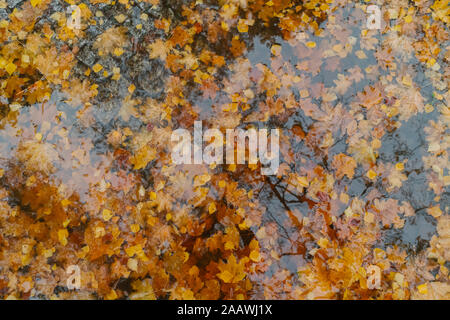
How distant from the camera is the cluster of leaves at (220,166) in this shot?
226 centimetres

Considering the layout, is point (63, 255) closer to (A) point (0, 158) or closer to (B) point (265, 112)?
(A) point (0, 158)

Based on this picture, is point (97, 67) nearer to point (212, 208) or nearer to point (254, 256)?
point (212, 208)

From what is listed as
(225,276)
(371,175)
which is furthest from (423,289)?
(225,276)

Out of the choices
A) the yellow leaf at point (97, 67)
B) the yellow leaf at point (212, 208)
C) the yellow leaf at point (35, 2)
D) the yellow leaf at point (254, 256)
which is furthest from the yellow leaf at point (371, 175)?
the yellow leaf at point (35, 2)

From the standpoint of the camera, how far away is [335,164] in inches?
95.2

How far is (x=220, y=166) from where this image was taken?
245cm

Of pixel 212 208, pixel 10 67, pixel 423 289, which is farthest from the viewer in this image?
pixel 10 67

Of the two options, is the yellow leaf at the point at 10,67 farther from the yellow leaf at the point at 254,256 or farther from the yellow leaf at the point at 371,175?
the yellow leaf at the point at 371,175

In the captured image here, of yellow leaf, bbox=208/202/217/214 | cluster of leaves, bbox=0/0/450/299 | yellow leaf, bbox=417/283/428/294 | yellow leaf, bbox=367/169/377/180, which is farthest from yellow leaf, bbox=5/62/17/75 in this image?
yellow leaf, bbox=417/283/428/294

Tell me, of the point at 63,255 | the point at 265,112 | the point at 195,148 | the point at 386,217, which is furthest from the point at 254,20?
the point at 63,255

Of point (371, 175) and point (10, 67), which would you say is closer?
point (371, 175)

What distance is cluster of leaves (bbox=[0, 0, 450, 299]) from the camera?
2.26 metres

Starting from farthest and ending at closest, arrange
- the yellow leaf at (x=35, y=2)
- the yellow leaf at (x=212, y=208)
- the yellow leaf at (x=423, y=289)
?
the yellow leaf at (x=35, y=2)
the yellow leaf at (x=212, y=208)
the yellow leaf at (x=423, y=289)

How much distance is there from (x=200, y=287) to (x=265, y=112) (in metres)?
1.40
